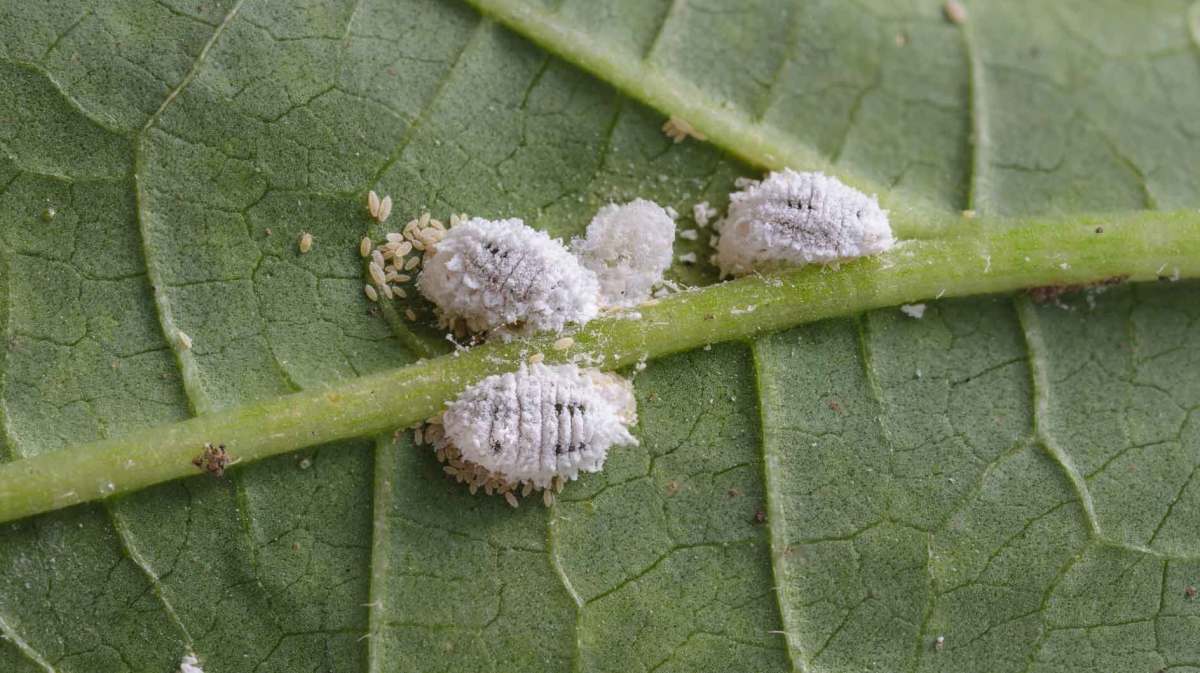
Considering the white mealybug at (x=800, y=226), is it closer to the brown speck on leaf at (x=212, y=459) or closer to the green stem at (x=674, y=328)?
the green stem at (x=674, y=328)

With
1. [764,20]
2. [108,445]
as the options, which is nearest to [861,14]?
[764,20]

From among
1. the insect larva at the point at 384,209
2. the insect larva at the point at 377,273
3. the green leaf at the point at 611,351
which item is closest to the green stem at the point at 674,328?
the green leaf at the point at 611,351

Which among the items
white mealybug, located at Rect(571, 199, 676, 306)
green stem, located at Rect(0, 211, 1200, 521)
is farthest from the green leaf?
white mealybug, located at Rect(571, 199, 676, 306)

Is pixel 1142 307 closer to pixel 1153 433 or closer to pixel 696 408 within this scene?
pixel 1153 433

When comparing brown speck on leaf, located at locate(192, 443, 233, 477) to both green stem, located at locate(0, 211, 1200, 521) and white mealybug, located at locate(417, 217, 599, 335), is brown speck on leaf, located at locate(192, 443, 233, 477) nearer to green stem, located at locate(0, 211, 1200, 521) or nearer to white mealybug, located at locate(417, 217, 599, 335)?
green stem, located at locate(0, 211, 1200, 521)

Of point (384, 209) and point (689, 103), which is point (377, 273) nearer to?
point (384, 209)

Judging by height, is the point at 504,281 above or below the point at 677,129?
below

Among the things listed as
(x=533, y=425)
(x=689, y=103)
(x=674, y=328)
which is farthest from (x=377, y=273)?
(x=689, y=103)
